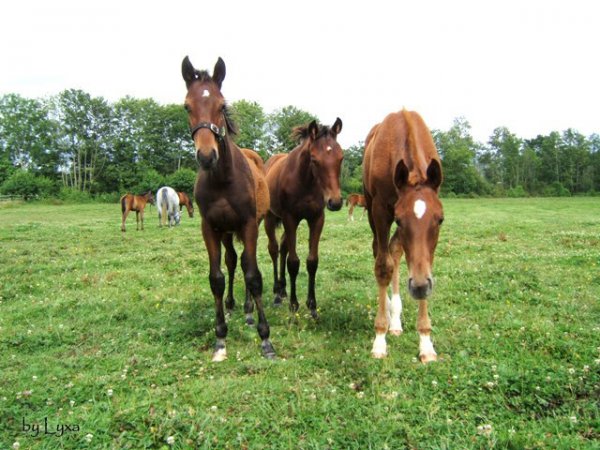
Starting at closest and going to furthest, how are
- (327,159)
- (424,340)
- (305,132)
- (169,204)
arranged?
(424,340) < (327,159) < (305,132) < (169,204)

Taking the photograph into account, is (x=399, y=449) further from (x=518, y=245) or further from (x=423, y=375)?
(x=518, y=245)

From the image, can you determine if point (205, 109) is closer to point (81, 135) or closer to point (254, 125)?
point (254, 125)

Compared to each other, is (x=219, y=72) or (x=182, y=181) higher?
(x=182, y=181)

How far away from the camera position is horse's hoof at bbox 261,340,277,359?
4371 millimetres

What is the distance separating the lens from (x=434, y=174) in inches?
144

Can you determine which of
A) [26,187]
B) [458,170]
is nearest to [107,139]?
[26,187]

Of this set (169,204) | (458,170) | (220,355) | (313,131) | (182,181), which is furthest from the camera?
(458,170)

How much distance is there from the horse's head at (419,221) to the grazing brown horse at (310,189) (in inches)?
74.2

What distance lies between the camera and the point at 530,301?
586 cm

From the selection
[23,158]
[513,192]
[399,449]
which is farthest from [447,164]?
[399,449]

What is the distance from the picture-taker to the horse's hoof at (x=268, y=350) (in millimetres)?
4371

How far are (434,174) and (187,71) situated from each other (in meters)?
2.87

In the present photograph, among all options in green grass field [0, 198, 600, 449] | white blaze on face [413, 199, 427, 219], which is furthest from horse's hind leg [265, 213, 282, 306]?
white blaze on face [413, 199, 427, 219]

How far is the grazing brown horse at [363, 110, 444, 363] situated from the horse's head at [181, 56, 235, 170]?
1.86 meters
